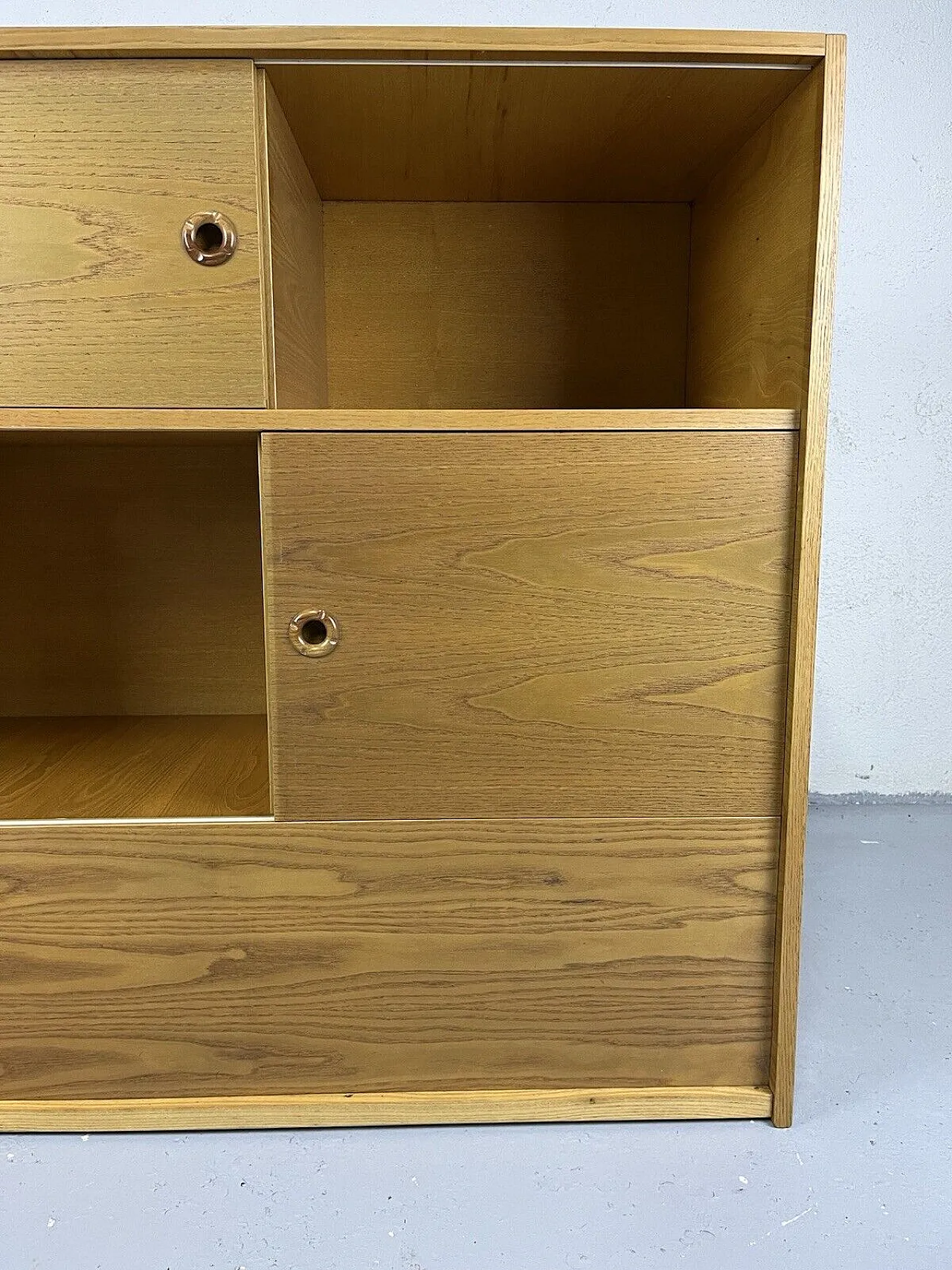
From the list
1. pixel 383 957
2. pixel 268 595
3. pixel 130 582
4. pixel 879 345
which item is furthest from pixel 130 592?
pixel 879 345

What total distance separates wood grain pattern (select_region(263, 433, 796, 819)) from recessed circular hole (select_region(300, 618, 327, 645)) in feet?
0.06

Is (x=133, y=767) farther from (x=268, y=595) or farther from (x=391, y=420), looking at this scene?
(x=391, y=420)

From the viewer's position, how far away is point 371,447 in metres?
0.64

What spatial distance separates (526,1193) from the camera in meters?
0.64

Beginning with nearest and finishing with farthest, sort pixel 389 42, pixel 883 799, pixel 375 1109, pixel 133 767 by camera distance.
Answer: pixel 389 42
pixel 375 1109
pixel 133 767
pixel 883 799

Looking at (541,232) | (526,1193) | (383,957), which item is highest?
(541,232)

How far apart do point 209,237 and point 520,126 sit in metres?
0.31

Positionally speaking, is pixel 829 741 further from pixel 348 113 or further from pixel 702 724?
pixel 348 113

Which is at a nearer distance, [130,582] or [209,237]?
[209,237]

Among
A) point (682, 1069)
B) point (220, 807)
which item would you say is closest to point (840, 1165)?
point (682, 1069)

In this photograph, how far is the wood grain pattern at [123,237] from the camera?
24.5 inches

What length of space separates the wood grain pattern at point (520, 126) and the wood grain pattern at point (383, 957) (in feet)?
2.00

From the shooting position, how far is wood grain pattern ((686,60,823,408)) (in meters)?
0.63

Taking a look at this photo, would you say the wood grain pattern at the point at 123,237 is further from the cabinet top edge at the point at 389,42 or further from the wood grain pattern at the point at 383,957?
the wood grain pattern at the point at 383,957
